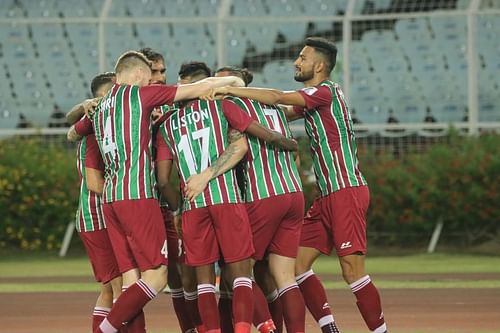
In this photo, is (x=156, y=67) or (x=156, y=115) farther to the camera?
(x=156, y=67)

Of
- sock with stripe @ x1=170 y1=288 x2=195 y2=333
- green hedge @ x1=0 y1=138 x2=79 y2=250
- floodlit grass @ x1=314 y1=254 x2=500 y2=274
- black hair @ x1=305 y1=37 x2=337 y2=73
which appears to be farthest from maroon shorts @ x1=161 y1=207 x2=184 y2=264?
green hedge @ x1=0 y1=138 x2=79 y2=250

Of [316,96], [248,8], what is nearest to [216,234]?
[316,96]

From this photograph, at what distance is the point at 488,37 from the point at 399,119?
2228 mm

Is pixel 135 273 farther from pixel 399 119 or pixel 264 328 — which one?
pixel 399 119

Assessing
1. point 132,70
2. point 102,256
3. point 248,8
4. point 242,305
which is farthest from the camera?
point 248,8

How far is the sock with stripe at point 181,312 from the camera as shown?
11461mm

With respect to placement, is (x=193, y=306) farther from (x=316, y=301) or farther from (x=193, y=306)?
(x=316, y=301)

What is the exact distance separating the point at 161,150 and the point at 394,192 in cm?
1362

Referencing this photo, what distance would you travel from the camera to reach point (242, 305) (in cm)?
1030

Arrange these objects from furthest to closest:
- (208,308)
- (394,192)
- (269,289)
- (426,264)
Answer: (394,192) < (426,264) < (269,289) < (208,308)

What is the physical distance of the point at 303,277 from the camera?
1130 cm

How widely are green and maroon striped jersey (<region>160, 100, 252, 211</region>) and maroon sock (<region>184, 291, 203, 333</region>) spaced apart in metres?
1.05

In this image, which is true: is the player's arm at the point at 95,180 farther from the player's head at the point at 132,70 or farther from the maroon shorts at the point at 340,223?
the maroon shorts at the point at 340,223

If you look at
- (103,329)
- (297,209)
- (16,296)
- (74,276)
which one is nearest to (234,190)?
A: (297,209)
